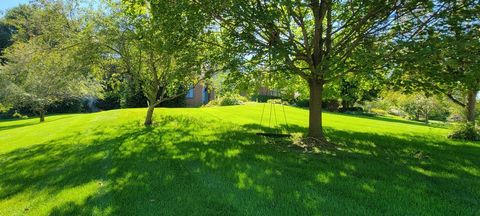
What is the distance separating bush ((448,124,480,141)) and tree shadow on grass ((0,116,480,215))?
275 centimetres

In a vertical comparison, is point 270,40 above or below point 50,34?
below

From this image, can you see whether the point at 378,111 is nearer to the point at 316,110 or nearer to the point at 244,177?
the point at 316,110

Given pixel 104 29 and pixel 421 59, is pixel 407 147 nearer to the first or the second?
pixel 421 59

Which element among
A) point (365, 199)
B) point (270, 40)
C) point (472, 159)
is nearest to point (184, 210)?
point (365, 199)

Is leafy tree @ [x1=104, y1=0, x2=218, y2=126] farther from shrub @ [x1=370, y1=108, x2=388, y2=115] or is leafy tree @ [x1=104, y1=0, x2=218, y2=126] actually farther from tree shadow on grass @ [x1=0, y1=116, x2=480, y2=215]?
shrub @ [x1=370, y1=108, x2=388, y2=115]

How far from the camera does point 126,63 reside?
525 inches

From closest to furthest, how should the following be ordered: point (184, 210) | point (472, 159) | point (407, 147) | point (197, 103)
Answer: point (184, 210), point (472, 159), point (407, 147), point (197, 103)

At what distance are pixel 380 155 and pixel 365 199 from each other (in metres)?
3.48

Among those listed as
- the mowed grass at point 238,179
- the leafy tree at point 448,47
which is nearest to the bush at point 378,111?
the mowed grass at point 238,179

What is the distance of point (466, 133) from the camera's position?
1195 centimetres

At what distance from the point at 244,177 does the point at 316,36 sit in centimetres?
452

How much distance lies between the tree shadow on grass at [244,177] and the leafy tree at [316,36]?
1873mm

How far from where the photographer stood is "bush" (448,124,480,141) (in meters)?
11.9

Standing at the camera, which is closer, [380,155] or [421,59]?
Answer: [421,59]
